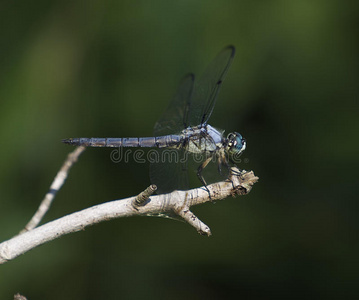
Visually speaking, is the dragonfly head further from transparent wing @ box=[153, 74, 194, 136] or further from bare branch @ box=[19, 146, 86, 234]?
bare branch @ box=[19, 146, 86, 234]

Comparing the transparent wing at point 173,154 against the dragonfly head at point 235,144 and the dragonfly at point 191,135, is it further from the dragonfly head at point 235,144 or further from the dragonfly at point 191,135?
the dragonfly head at point 235,144

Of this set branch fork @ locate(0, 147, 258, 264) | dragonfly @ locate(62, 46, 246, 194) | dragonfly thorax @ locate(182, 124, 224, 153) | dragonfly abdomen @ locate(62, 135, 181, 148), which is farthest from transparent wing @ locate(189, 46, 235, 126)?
branch fork @ locate(0, 147, 258, 264)

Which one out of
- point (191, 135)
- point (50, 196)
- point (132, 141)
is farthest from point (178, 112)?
point (50, 196)

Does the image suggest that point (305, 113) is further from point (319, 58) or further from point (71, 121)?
point (71, 121)

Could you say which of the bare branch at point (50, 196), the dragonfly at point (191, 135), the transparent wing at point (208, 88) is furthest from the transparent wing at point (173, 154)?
the bare branch at point (50, 196)

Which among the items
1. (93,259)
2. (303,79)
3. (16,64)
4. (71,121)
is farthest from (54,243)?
(303,79)

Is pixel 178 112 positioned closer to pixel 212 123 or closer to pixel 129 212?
pixel 212 123

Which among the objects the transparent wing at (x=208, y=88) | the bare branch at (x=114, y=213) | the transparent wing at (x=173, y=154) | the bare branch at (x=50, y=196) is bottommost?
the bare branch at (x=114, y=213)
